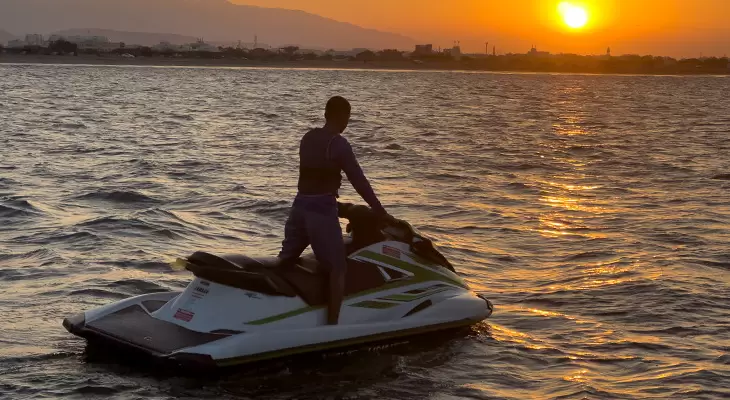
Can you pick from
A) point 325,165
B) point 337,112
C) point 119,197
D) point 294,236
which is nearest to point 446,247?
point 294,236

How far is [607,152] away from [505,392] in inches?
1098

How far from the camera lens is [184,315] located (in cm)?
967

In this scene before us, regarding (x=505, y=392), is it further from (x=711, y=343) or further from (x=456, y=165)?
(x=456, y=165)

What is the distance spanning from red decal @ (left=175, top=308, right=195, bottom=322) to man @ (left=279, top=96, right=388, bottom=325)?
1074mm

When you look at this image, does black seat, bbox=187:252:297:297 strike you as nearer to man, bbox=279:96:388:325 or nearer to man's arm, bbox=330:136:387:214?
man, bbox=279:96:388:325

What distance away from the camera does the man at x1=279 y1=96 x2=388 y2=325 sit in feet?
31.1

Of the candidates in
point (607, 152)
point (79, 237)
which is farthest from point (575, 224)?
point (607, 152)

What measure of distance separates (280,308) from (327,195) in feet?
3.71

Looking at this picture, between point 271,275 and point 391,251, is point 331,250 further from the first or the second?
point 391,251

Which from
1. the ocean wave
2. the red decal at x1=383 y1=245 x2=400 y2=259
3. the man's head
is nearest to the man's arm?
the man's head

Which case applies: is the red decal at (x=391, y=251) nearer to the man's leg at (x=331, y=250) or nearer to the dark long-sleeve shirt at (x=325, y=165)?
the man's leg at (x=331, y=250)

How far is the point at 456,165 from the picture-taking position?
98.8 ft

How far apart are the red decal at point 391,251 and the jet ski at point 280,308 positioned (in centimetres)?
1

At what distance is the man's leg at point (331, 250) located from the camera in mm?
9680
